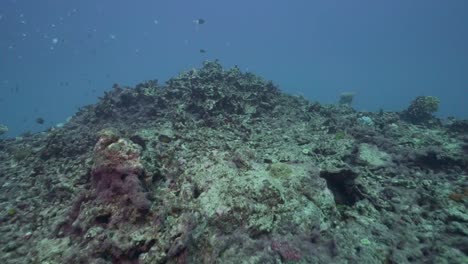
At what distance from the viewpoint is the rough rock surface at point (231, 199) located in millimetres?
6043

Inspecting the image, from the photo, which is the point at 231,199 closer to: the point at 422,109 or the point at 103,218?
the point at 103,218

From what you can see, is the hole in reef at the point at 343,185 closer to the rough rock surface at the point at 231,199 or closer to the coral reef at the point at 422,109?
the rough rock surface at the point at 231,199

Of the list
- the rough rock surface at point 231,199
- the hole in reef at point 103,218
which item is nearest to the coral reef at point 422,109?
the rough rock surface at point 231,199

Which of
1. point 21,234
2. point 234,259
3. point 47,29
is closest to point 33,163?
point 21,234

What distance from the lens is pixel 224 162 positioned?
8273 mm

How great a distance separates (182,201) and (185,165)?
1.82 metres

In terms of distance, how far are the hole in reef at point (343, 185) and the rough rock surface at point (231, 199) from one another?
0.09 ft

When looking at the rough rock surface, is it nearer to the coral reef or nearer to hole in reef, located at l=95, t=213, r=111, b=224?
hole in reef, located at l=95, t=213, r=111, b=224

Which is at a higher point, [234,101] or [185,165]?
[234,101]

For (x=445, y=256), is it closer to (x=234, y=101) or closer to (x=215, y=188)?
(x=215, y=188)

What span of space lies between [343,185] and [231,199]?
3431mm

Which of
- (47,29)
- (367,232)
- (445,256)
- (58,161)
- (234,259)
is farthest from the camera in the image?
(47,29)

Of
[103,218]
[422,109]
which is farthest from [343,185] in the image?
[422,109]

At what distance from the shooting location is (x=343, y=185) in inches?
328
